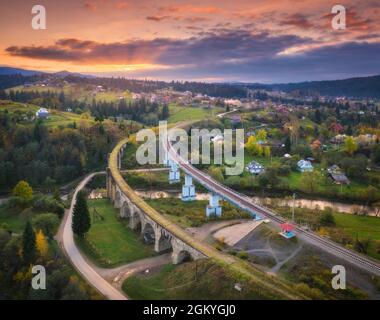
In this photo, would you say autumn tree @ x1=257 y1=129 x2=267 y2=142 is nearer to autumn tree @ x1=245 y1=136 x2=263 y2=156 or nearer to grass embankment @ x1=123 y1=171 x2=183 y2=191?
autumn tree @ x1=245 y1=136 x2=263 y2=156

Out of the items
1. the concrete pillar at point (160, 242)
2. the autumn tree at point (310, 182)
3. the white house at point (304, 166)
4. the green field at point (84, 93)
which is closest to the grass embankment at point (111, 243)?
the concrete pillar at point (160, 242)

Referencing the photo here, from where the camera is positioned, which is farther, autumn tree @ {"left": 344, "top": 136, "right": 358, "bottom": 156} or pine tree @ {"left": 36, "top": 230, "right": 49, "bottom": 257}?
autumn tree @ {"left": 344, "top": 136, "right": 358, "bottom": 156}

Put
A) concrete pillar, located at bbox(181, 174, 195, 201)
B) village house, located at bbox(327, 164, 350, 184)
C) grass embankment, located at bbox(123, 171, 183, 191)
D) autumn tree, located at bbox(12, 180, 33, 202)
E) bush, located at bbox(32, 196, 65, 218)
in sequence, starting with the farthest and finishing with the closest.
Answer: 1. grass embankment, located at bbox(123, 171, 183, 191)
2. village house, located at bbox(327, 164, 350, 184)
3. concrete pillar, located at bbox(181, 174, 195, 201)
4. autumn tree, located at bbox(12, 180, 33, 202)
5. bush, located at bbox(32, 196, 65, 218)

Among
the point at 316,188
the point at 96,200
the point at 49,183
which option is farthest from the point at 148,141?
the point at 316,188

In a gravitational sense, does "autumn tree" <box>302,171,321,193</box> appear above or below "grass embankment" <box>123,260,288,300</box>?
above

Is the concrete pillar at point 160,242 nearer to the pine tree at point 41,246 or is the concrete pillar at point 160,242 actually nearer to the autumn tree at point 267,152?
the pine tree at point 41,246

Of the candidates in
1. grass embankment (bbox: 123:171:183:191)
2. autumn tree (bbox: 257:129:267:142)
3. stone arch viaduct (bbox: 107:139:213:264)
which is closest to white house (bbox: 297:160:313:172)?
autumn tree (bbox: 257:129:267:142)

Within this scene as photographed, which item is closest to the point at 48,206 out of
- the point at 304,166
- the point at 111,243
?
the point at 111,243
